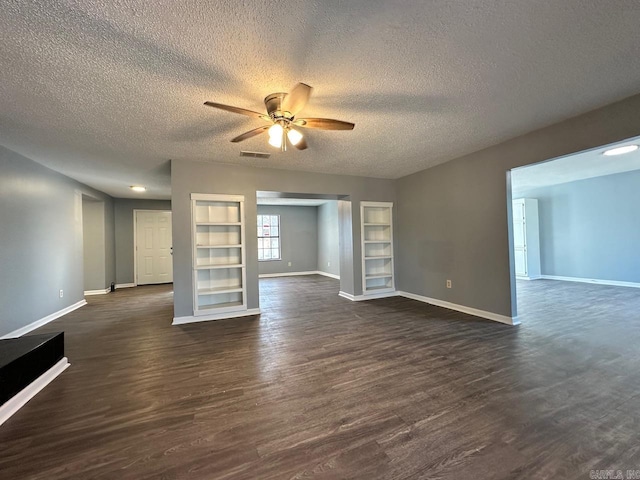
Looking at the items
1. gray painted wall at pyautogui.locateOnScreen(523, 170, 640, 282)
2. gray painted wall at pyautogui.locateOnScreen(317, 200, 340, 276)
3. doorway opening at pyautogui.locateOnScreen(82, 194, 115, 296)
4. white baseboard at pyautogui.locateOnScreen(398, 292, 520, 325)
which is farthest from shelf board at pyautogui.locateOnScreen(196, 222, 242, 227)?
gray painted wall at pyautogui.locateOnScreen(523, 170, 640, 282)

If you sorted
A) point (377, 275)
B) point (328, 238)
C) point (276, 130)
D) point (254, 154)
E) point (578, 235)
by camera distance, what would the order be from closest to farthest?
point (276, 130)
point (254, 154)
point (377, 275)
point (578, 235)
point (328, 238)

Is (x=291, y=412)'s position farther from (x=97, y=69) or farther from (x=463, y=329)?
(x=97, y=69)

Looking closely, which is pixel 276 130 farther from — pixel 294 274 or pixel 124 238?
pixel 294 274

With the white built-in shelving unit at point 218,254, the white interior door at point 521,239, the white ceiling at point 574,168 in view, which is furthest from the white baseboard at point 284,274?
the white ceiling at point 574,168

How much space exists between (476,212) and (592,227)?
4637mm

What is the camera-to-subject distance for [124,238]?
267 inches

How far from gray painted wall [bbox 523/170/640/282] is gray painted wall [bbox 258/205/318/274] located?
6519 mm

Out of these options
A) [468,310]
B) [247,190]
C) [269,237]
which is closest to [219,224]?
[247,190]

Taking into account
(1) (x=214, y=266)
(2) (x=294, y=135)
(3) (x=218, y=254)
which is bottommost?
(1) (x=214, y=266)

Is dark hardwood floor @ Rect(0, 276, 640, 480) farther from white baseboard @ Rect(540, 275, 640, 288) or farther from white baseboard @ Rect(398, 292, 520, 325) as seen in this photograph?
white baseboard @ Rect(540, 275, 640, 288)

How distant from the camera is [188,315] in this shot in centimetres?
375

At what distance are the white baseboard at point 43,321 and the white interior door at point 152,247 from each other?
2046mm

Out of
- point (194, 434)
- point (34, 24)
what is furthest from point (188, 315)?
point (34, 24)

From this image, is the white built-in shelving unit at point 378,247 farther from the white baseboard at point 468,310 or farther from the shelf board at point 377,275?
the white baseboard at point 468,310
